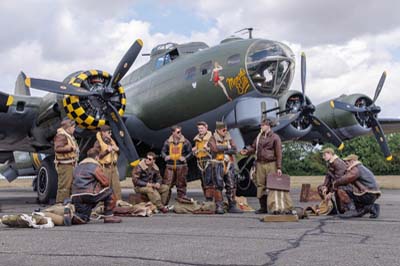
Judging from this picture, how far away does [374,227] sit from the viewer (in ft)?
24.3

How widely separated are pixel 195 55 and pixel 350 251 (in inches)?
376

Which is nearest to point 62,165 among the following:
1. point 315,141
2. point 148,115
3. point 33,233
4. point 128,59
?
point 33,233

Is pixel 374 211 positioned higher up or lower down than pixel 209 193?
lower down

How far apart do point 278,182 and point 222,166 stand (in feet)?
4.31

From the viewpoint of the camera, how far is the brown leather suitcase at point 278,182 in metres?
9.29

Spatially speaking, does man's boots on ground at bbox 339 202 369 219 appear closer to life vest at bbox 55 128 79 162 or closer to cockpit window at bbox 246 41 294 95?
cockpit window at bbox 246 41 294 95

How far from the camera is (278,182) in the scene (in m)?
9.36

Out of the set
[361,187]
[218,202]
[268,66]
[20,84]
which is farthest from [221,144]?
[20,84]

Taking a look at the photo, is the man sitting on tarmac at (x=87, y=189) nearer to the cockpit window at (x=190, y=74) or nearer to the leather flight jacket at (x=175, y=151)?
the leather flight jacket at (x=175, y=151)

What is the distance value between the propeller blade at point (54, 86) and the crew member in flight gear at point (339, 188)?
575cm

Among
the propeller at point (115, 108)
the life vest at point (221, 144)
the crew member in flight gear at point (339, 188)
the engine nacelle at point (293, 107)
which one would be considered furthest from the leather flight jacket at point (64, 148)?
the engine nacelle at point (293, 107)

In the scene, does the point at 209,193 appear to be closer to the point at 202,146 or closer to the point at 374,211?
the point at 202,146

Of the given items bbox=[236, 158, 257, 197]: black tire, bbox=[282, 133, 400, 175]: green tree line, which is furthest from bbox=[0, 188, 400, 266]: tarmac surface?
bbox=[282, 133, 400, 175]: green tree line

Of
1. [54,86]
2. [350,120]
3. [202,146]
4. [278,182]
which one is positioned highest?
[54,86]
